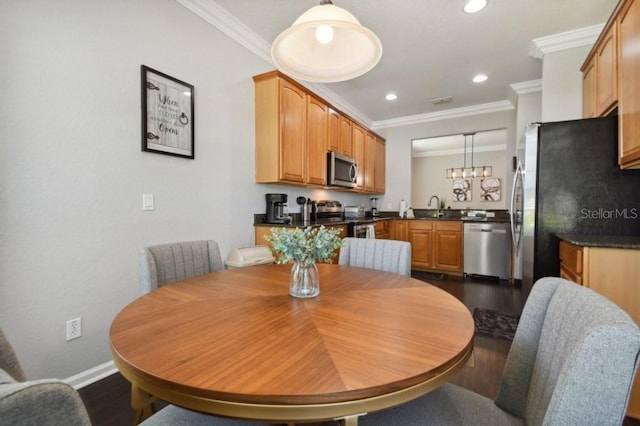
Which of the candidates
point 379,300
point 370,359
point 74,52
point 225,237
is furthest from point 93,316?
point 370,359

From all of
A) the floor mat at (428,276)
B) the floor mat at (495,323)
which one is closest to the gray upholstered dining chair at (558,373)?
the floor mat at (495,323)

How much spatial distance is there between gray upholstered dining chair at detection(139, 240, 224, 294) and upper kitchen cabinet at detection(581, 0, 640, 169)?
8.42 ft

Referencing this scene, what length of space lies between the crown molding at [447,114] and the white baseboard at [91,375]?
510 cm

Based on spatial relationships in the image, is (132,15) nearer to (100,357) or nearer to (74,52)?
(74,52)

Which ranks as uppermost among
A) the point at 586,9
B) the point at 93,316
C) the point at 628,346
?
the point at 586,9

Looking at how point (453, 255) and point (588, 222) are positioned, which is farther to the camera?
point (453, 255)

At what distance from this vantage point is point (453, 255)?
14.6 feet

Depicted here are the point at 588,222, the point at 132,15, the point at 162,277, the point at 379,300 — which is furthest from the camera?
the point at 588,222

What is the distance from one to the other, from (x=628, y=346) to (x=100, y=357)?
240 centimetres

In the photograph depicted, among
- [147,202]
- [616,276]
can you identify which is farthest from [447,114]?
[147,202]

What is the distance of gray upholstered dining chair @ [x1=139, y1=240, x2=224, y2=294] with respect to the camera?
1.36 meters

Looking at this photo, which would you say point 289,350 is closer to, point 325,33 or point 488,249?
point 325,33

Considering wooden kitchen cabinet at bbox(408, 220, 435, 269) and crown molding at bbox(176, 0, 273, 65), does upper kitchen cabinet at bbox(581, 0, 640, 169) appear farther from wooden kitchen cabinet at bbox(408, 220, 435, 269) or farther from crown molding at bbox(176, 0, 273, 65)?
crown molding at bbox(176, 0, 273, 65)

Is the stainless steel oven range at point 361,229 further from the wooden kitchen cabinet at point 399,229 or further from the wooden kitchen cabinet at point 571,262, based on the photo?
the wooden kitchen cabinet at point 571,262
